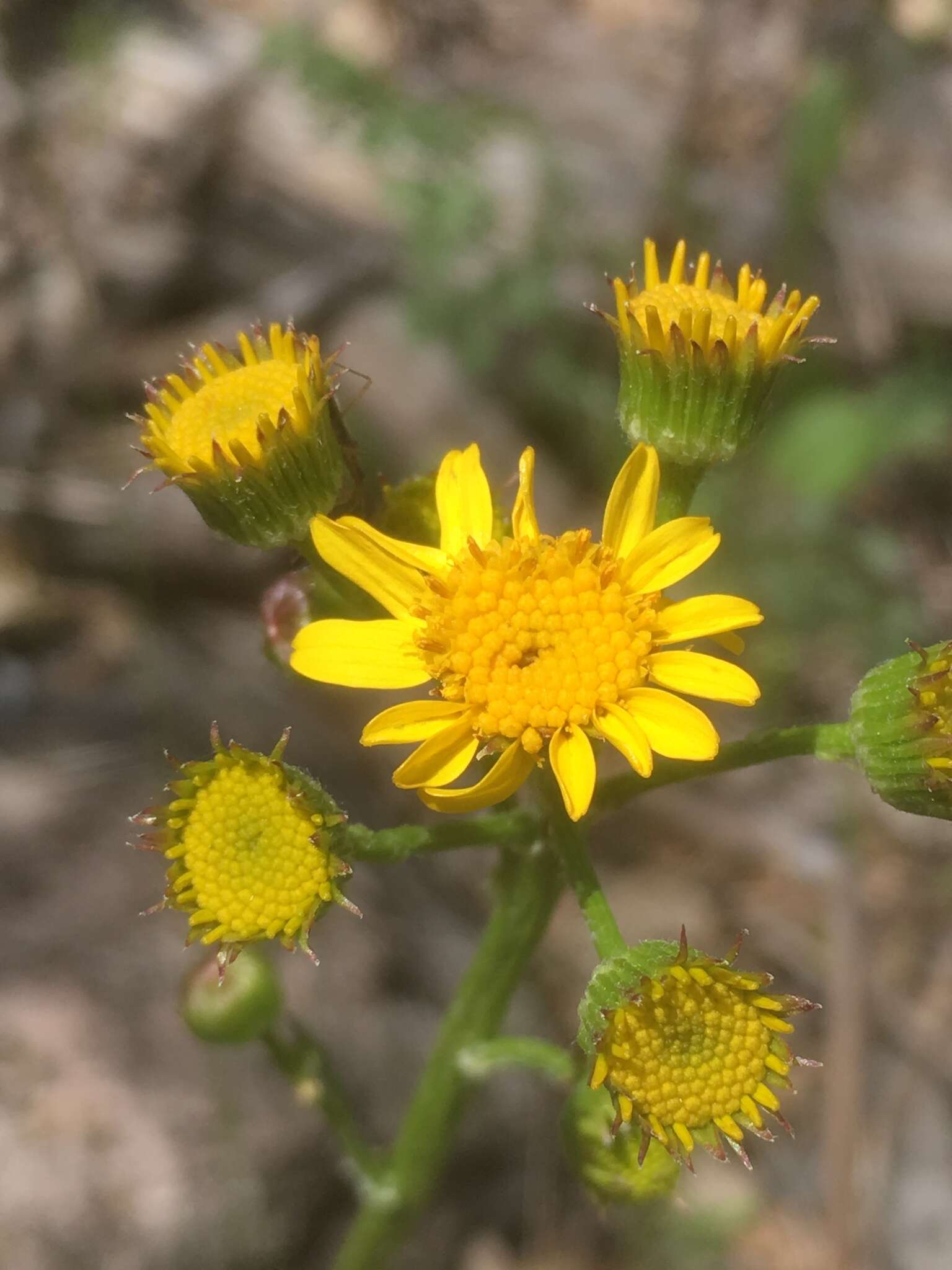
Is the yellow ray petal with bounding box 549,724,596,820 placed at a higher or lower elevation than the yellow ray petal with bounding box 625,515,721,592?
lower

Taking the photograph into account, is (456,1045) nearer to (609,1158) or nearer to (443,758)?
(609,1158)

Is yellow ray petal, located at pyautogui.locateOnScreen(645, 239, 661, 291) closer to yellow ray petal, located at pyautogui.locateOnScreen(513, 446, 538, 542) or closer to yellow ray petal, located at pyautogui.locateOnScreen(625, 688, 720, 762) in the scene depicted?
yellow ray petal, located at pyautogui.locateOnScreen(513, 446, 538, 542)

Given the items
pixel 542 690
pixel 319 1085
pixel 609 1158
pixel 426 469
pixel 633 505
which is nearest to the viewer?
pixel 542 690

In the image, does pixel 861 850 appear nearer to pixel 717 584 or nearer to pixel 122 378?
pixel 717 584

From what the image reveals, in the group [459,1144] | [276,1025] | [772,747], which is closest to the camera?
[772,747]

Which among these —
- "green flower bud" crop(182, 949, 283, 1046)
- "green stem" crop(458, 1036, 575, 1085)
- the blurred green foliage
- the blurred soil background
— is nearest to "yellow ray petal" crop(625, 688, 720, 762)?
"green stem" crop(458, 1036, 575, 1085)

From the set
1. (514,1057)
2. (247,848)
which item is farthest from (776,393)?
(247,848)

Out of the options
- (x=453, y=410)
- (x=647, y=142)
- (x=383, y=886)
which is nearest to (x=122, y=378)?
(x=453, y=410)
